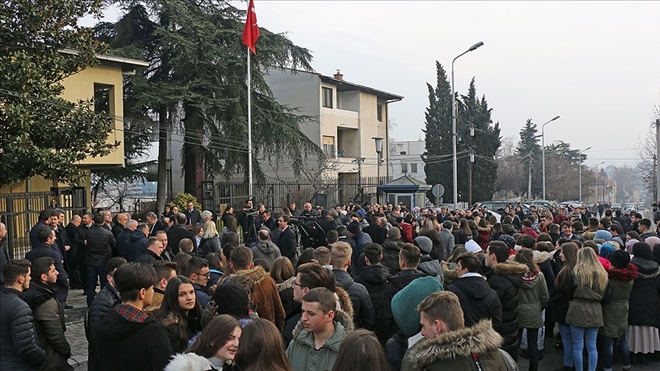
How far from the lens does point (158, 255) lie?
8789mm

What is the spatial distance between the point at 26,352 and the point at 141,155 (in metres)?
28.0

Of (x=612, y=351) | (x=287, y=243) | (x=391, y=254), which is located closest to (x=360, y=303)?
(x=391, y=254)

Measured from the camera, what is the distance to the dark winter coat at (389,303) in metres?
5.89

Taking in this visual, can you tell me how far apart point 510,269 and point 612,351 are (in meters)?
2.47

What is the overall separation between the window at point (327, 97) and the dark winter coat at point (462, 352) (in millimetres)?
41399

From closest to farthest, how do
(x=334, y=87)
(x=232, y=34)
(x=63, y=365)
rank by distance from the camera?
(x=63, y=365) < (x=232, y=34) < (x=334, y=87)

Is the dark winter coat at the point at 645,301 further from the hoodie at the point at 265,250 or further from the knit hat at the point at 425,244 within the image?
the hoodie at the point at 265,250

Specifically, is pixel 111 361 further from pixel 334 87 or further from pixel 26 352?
pixel 334 87

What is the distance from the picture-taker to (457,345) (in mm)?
3396

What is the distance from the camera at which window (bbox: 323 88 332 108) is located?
4451 cm

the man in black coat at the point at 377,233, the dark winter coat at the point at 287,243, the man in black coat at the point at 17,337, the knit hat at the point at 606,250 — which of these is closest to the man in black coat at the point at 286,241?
the dark winter coat at the point at 287,243

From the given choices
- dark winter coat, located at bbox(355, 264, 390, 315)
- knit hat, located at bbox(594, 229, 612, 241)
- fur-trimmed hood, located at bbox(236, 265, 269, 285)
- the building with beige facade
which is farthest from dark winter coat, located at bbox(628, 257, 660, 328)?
the building with beige facade

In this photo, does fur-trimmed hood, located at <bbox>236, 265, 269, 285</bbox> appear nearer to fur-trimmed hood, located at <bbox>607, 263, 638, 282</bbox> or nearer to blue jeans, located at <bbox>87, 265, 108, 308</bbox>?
fur-trimmed hood, located at <bbox>607, 263, 638, 282</bbox>

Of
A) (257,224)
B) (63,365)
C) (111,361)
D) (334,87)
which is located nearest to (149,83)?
(257,224)
